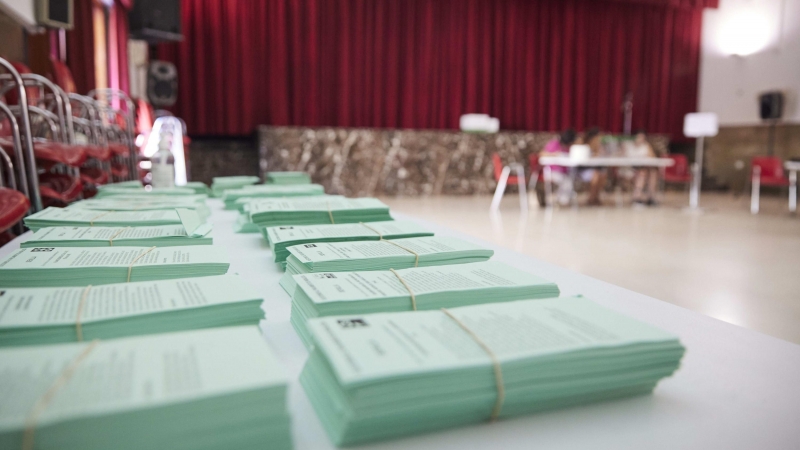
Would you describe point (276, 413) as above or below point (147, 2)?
below

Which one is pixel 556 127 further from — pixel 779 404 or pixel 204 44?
pixel 779 404

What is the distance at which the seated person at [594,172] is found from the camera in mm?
6566

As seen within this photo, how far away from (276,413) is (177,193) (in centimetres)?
131

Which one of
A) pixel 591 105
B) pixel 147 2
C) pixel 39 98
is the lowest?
pixel 39 98

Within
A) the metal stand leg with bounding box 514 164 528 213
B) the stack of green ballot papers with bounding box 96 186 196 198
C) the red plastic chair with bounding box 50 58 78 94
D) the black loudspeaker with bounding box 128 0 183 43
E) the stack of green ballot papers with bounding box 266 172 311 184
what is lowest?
the metal stand leg with bounding box 514 164 528 213

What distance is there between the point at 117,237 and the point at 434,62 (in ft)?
25.4

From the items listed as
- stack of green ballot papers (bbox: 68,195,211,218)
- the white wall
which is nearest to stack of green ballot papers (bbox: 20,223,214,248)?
stack of green ballot papers (bbox: 68,195,211,218)

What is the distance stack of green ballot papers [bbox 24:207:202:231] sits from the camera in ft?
3.15

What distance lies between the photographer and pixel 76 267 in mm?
624

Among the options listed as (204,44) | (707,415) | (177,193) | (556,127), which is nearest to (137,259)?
(707,415)

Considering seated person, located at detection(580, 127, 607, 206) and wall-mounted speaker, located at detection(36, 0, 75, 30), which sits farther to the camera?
seated person, located at detection(580, 127, 607, 206)

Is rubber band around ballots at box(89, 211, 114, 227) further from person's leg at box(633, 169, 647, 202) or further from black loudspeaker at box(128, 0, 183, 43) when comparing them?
person's leg at box(633, 169, 647, 202)

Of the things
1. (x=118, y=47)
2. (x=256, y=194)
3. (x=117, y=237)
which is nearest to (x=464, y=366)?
(x=117, y=237)

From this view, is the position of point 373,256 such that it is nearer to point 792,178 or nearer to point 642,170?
point 792,178
